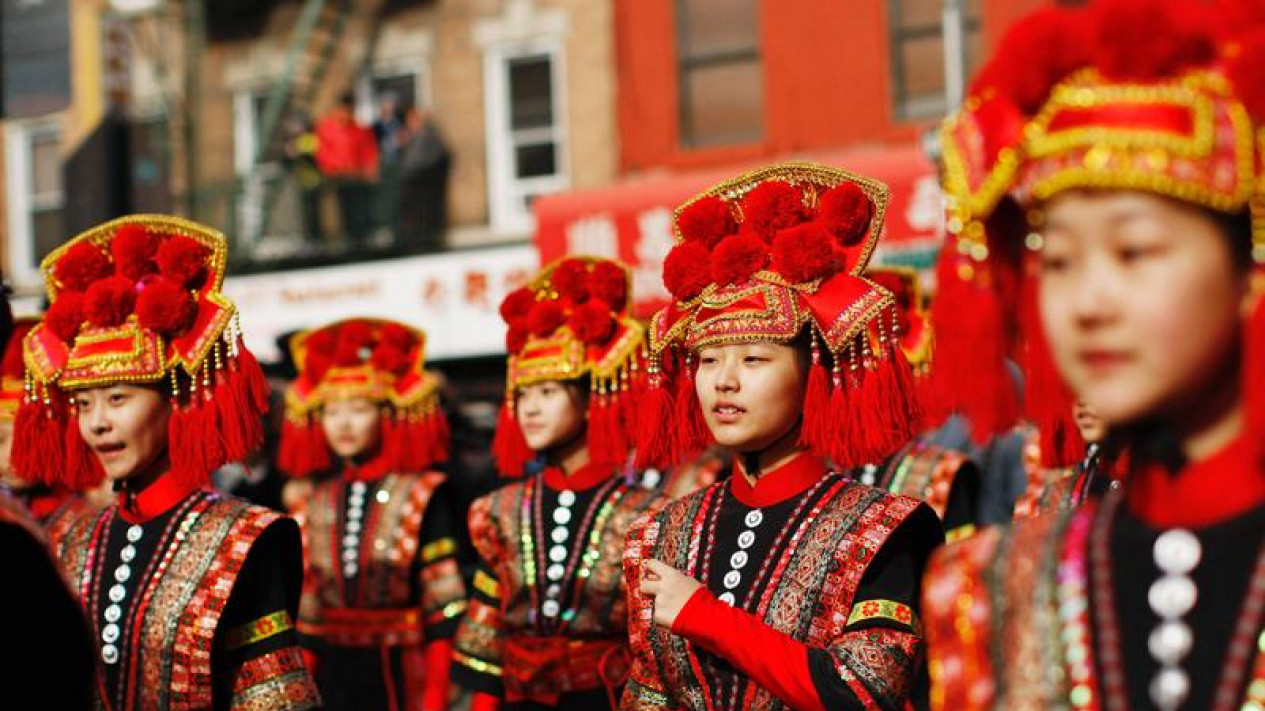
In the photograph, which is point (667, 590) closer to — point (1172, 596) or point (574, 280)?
point (1172, 596)

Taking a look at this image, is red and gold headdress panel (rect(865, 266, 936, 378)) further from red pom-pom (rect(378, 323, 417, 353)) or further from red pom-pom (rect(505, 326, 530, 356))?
red pom-pom (rect(378, 323, 417, 353))

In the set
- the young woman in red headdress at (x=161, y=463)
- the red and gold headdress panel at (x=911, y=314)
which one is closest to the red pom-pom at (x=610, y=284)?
the red and gold headdress panel at (x=911, y=314)

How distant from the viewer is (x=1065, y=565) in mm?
2604

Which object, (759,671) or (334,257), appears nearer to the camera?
(759,671)

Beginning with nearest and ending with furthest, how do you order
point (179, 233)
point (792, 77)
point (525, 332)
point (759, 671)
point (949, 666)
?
point (949, 666), point (759, 671), point (179, 233), point (525, 332), point (792, 77)

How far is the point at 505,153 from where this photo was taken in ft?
49.5

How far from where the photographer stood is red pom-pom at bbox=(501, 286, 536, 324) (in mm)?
6367

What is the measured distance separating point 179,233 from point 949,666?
2.99m

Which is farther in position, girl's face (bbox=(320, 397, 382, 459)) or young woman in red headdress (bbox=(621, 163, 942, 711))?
girl's face (bbox=(320, 397, 382, 459))

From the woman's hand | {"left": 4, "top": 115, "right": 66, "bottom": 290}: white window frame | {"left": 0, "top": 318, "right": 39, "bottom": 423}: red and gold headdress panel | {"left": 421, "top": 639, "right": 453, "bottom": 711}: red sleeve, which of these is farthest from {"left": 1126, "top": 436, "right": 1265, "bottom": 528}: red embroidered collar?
{"left": 4, "top": 115, "right": 66, "bottom": 290}: white window frame

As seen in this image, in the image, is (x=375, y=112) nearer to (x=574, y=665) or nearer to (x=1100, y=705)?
(x=574, y=665)

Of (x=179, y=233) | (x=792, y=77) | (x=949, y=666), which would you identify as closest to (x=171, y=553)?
(x=179, y=233)

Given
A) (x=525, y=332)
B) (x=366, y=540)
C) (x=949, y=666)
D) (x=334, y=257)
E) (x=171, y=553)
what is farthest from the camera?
(x=334, y=257)

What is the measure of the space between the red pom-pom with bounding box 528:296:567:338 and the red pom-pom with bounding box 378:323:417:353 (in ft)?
6.06
